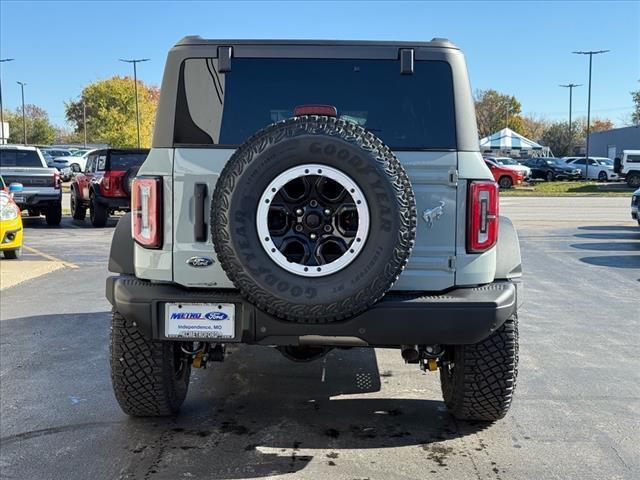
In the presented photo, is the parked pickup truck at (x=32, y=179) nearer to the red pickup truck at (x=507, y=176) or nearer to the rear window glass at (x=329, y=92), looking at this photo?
the rear window glass at (x=329, y=92)

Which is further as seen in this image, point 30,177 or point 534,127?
point 534,127

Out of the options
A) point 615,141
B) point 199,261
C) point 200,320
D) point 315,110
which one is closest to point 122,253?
point 199,261

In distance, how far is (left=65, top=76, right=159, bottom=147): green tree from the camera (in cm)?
6569

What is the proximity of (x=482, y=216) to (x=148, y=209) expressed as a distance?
1.70 meters

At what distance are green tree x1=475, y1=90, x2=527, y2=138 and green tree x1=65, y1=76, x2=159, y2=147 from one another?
156ft

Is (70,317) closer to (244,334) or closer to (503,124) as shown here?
(244,334)

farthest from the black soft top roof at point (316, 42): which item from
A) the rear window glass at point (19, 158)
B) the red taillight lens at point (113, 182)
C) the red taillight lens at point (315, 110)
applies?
the rear window glass at point (19, 158)

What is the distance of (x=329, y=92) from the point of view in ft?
12.3

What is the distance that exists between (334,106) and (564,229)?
13.0 metres

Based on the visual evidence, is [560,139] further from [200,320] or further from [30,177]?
[200,320]

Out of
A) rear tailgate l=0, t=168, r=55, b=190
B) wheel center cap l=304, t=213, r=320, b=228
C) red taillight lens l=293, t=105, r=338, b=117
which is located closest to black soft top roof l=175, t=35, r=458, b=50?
red taillight lens l=293, t=105, r=338, b=117

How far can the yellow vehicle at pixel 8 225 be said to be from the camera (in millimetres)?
9875

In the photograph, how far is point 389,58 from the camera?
373 cm

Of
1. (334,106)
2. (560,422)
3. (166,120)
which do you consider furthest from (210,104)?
(560,422)
